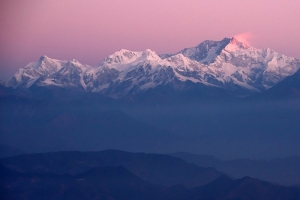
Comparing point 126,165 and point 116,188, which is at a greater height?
point 126,165

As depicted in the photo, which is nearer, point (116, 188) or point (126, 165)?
point (116, 188)

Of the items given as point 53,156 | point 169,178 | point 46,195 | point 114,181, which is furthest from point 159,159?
point 46,195

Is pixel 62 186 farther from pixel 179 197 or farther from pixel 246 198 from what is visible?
pixel 246 198

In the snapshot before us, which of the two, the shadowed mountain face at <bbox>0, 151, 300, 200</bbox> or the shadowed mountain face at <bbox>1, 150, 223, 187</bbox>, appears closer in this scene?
the shadowed mountain face at <bbox>0, 151, 300, 200</bbox>
